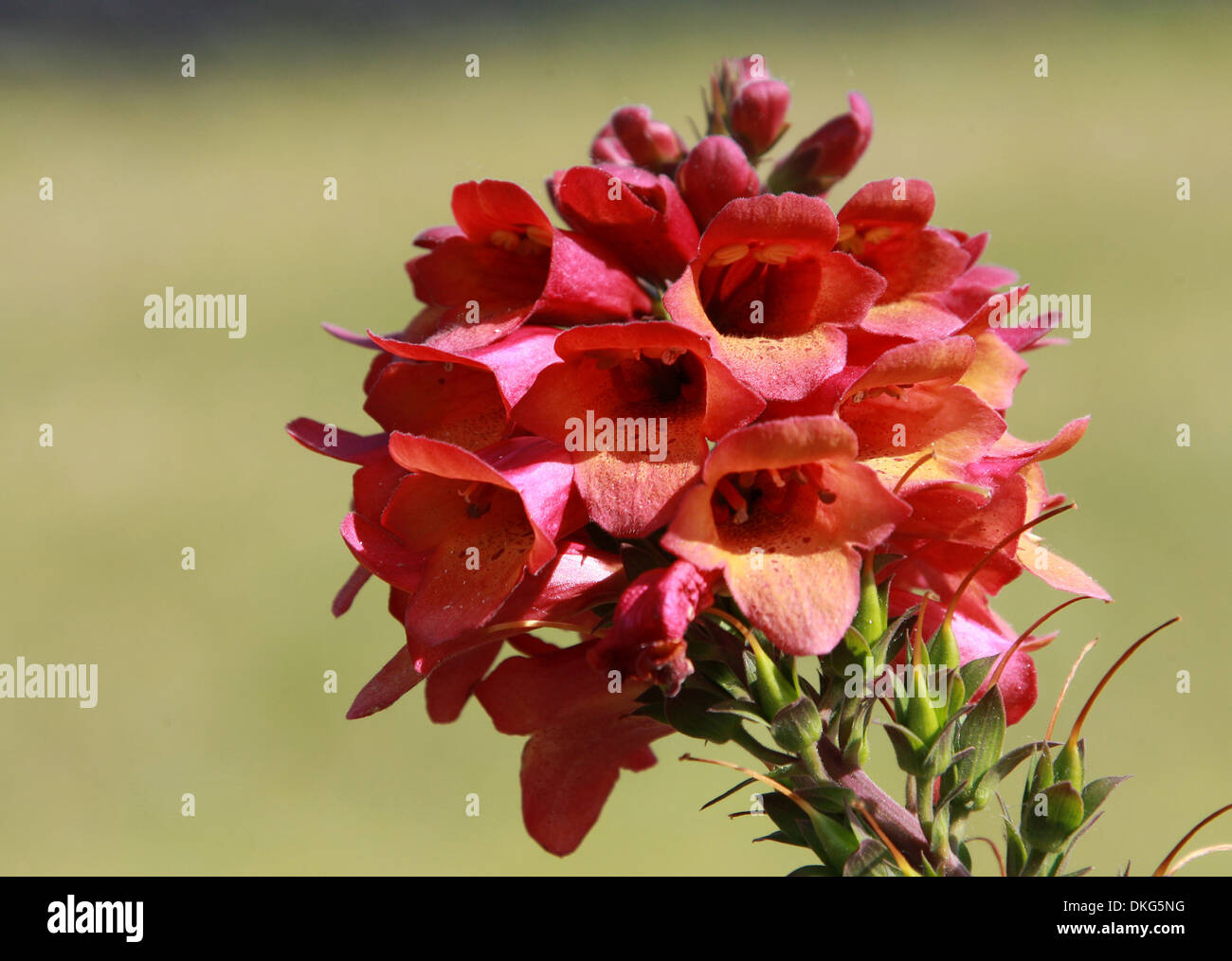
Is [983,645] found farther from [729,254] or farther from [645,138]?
[645,138]

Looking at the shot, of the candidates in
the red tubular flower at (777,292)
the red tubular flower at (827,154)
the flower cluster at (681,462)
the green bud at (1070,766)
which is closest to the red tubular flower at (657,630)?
the flower cluster at (681,462)

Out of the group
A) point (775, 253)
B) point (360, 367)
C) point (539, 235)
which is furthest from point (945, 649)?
point (360, 367)

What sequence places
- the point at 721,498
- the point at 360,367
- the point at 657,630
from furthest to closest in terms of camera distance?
the point at 360,367 → the point at 721,498 → the point at 657,630

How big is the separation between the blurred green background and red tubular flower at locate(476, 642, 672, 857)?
0.23 metres

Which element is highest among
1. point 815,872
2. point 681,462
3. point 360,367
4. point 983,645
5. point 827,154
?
point 360,367

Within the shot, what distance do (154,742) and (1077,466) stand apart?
432cm

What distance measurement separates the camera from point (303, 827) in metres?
3.63

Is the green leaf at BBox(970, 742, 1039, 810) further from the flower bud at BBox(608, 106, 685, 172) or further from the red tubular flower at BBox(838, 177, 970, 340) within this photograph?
the flower bud at BBox(608, 106, 685, 172)

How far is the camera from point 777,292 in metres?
0.65

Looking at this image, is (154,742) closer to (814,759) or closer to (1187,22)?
(814,759)

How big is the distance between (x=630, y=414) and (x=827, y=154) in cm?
26

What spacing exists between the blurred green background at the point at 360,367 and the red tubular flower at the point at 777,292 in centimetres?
32

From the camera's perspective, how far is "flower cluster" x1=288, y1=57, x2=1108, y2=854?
545mm

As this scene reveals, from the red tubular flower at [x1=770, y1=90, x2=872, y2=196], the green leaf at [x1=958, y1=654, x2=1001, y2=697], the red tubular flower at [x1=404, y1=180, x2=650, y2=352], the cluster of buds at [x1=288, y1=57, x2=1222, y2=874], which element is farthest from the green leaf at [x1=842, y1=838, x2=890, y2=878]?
the red tubular flower at [x1=770, y1=90, x2=872, y2=196]
